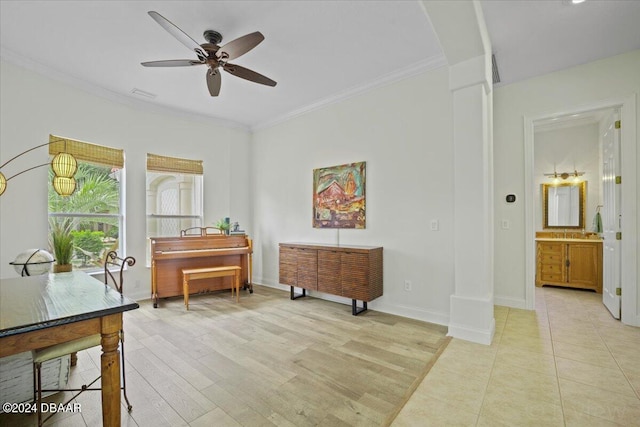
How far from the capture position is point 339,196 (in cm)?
404

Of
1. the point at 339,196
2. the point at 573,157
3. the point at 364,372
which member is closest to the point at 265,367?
the point at 364,372

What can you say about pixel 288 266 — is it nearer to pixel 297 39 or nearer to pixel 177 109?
pixel 297 39

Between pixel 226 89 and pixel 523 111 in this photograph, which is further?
pixel 226 89

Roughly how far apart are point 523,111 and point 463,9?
2084 millimetres

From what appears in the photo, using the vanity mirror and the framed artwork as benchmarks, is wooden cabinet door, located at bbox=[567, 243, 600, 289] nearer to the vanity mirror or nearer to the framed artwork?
the vanity mirror

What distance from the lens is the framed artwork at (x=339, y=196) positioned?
383 cm

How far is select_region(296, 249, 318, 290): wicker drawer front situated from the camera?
3.77 meters

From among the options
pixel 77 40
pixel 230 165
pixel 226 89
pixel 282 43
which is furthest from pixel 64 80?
pixel 282 43

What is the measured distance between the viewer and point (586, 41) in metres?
2.77

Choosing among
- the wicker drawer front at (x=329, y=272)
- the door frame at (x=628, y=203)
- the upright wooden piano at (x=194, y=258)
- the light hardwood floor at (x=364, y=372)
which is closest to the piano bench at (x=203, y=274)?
the upright wooden piano at (x=194, y=258)

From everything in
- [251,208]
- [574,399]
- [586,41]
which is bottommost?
[574,399]

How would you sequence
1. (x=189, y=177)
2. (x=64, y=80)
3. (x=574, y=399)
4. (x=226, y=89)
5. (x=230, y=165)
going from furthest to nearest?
(x=230, y=165)
(x=189, y=177)
(x=226, y=89)
(x=64, y=80)
(x=574, y=399)

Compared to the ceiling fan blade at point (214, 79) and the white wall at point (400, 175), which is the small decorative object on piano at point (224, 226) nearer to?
the white wall at point (400, 175)

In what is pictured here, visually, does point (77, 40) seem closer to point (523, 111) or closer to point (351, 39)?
point (351, 39)
